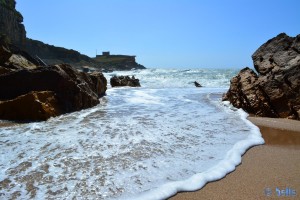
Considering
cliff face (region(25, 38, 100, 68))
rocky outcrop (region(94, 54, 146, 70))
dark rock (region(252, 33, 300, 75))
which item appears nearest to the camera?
dark rock (region(252, 33, 300, 75))

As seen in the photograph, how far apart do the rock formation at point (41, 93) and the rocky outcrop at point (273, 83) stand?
4.82 m

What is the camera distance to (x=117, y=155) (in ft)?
13.4

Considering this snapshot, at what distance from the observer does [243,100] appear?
896 centimetres

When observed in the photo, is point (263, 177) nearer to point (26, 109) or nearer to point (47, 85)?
point (26, 109)

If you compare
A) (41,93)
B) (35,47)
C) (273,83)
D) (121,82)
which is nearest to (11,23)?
(35,47)

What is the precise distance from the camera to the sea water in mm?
3073

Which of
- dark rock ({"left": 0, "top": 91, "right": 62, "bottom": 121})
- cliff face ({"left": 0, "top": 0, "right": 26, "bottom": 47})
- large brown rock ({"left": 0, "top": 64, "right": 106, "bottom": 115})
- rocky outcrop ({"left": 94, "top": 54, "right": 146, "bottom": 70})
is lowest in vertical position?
dark rock ({"left": 0, "top": 91, "right": 62, "bottom": 121})

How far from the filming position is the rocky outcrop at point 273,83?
25.0 feet

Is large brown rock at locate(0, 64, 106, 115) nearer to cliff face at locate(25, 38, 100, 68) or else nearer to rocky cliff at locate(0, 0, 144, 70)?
rocky cliff at locate(0, 0, 144, 70)

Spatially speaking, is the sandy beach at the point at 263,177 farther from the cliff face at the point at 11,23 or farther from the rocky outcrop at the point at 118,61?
the rocky outcrop at the point at 118,61

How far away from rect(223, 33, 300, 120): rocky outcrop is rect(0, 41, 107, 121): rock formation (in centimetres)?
482

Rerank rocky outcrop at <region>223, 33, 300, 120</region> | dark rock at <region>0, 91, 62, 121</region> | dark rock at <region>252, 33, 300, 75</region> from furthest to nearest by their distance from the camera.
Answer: dark rock at <region>252, 33, 300, 75</region> < rocky outcrop at <region>223, 33, 300, 120</region> < dark rock at <region>0, 91, 62, 121</region>

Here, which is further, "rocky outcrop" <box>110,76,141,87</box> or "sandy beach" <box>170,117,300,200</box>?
"rocky outcrop" <box>110,76,141,87</box>

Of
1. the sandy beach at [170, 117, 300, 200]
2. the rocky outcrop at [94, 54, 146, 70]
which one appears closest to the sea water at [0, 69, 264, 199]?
the sandy beach at [170, 117, 300, 200]
